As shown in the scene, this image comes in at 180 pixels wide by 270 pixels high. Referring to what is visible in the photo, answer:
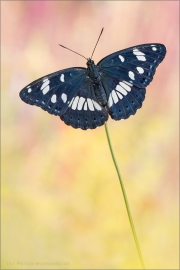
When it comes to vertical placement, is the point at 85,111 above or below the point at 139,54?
below

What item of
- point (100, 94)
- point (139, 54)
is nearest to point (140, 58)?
point (139, 54)

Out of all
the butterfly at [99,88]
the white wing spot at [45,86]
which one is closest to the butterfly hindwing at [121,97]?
the butterfly at [99,88]

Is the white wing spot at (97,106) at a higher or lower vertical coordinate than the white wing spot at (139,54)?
lower

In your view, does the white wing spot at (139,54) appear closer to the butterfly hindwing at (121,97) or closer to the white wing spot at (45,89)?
the butterfly hindwing at (121,97)

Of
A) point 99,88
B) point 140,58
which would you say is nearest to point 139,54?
point 140,58

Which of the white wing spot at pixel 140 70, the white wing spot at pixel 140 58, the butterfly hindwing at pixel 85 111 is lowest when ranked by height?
the butterfly hindwing at pixel 85 111

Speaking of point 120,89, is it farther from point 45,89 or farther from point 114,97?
point 45,89

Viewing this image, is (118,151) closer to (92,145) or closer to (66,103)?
(92,145)

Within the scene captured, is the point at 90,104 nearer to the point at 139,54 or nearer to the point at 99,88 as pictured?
the point at 99,88
